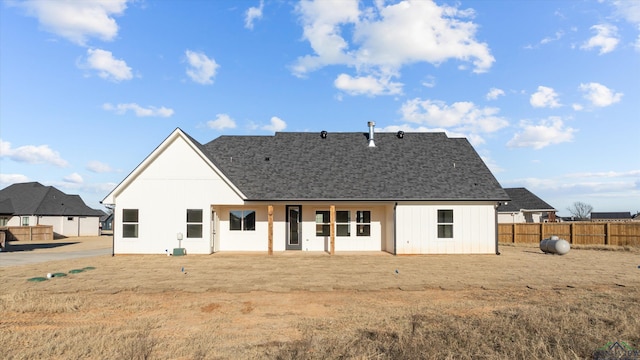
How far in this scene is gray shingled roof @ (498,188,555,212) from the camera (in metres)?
51.2

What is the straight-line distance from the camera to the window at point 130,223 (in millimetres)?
22547

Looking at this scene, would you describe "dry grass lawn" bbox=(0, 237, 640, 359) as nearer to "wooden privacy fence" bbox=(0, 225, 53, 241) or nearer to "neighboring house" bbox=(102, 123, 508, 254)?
"neighboring house" bbox=(102, 123, 508, 254)

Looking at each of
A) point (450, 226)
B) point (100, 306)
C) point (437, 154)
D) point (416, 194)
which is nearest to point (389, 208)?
point (416, 194)

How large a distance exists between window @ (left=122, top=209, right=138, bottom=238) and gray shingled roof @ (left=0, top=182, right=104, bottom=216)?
109 feet

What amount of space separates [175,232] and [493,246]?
58.2 feet

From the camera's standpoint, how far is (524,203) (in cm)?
5312

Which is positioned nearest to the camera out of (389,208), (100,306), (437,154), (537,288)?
(100,306)

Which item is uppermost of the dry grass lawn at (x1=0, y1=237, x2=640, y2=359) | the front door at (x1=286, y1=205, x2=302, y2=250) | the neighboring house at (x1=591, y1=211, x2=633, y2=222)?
the front door at (x1=286, y1=205, x2=302, y2=250)

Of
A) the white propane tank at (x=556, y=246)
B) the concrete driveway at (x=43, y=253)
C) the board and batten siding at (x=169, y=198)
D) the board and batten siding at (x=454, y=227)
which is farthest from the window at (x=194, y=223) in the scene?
the white propane tank at (x=556, y=246)

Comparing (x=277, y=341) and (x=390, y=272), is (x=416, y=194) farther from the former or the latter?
(x=277, y=341)

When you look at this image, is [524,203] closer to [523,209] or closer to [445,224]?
[523,209]

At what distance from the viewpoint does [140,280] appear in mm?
13789

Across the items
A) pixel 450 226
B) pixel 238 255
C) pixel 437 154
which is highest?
pixel 437 154

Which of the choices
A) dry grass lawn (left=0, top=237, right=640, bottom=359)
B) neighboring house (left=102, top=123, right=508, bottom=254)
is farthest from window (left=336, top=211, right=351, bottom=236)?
dry grass lawn (left=0, top=237, right=640, bottom=359)
